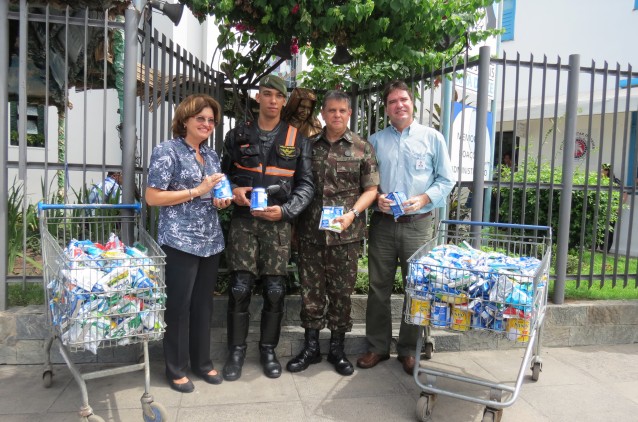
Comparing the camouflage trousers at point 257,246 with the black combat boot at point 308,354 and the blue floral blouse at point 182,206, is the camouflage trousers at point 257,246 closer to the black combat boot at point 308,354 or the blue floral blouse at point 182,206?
the blue floral blouse at point 182,206

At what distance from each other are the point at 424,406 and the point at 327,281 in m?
1.18

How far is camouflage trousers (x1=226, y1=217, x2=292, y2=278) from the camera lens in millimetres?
3672

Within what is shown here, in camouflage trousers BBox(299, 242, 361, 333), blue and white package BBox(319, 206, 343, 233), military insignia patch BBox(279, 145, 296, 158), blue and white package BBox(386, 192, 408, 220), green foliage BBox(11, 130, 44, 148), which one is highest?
green foliage BBox(11, 130, 44, 148)

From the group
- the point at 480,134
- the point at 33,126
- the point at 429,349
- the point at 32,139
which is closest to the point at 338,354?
the point at 429,349

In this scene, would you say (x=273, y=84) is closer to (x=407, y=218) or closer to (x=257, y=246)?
(x=257, y=246)

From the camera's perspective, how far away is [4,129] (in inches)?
153

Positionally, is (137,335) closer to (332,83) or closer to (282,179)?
(282,179)

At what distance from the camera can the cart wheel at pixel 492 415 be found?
3014 millimetres

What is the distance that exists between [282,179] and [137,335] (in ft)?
4.73

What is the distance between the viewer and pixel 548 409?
343 cm

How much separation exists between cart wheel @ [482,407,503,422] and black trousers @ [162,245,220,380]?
1926 mm

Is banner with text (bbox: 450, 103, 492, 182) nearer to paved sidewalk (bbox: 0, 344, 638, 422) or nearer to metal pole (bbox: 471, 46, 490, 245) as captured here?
metal pole (bbox: 471, 46, 490, 245)

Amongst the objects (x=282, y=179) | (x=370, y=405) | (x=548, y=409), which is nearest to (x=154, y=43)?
(x=282, y=179)

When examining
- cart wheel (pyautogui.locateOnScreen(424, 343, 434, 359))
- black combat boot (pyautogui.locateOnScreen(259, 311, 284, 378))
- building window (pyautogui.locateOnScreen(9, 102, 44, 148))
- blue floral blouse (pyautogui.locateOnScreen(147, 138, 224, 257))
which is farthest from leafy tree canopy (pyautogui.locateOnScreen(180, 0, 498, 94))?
building window (pyautogui.locateOnScreen(9, 102, 44, 148))
